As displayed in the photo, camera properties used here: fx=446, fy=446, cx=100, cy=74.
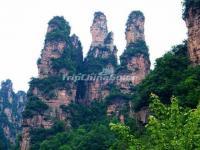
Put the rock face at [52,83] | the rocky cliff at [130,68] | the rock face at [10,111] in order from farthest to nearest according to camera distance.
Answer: the rock face at [10,111] < the rocky cliff at [130,68] < the rock face at [52,83]

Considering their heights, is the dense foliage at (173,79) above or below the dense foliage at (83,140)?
above

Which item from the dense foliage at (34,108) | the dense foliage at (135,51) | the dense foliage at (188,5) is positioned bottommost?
the dense foliage at (34,108)

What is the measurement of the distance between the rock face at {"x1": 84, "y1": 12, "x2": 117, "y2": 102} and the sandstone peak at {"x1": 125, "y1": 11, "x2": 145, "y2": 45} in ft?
23.9

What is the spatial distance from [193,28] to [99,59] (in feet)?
179

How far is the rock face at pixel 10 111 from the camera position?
11650 cm

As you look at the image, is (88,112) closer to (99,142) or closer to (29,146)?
(29,146)

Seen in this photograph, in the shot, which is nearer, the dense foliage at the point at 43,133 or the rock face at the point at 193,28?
the rock face at the point at 193,28

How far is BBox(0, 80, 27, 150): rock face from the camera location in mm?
116500

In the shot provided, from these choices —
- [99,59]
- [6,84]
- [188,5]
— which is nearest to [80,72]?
[99,59]

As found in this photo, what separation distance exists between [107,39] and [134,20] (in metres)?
9.26

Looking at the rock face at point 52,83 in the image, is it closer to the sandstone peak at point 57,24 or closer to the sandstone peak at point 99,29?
the sandstone peak at point 57,24

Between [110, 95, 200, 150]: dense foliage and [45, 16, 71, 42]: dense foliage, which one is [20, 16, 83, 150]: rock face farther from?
[110, 95, 200, 150]: dense foliage

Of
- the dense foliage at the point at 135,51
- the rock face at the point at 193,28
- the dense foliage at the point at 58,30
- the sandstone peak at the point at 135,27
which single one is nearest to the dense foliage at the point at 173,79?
the rock face at the point at 193,28

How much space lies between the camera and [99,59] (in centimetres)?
9538
